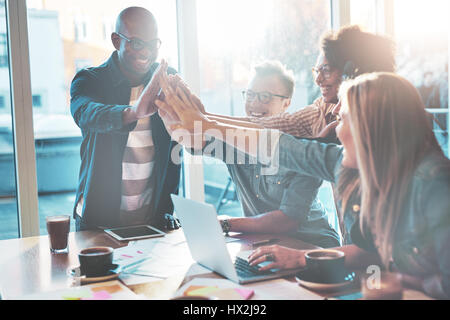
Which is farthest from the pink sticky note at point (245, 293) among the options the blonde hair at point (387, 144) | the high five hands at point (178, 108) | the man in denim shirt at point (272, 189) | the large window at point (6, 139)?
the large window at point (6, 139)

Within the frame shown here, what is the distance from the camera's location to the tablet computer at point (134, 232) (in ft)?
6.08

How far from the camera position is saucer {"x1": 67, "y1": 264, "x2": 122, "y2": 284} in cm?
135

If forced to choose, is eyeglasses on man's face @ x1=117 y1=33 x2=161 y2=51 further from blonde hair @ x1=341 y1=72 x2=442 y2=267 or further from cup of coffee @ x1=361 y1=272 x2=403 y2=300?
cup of coffee @ x1=361 y1=272 x2=403 y2=300

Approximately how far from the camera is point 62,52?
297 cm

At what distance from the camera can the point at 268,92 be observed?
233cm

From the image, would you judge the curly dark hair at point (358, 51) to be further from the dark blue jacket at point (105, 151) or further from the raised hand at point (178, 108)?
the dark blue jacket at point (105, 151)

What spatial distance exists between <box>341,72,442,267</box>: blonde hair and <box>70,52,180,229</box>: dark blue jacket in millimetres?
1206

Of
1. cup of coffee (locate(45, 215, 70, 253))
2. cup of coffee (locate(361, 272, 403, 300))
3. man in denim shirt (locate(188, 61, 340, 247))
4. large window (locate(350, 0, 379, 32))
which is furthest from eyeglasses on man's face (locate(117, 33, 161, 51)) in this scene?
large window (locate(350, 0, 379, 32))

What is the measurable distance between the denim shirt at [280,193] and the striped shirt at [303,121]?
201 mm

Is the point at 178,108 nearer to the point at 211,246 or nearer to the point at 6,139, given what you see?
the point at 211,246

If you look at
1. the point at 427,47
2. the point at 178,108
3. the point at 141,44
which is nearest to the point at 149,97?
the point at 178,108

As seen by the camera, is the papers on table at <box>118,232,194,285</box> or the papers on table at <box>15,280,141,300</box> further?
the papers on table at <box>118,232,194,285</box>

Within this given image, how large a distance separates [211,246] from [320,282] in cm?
32
